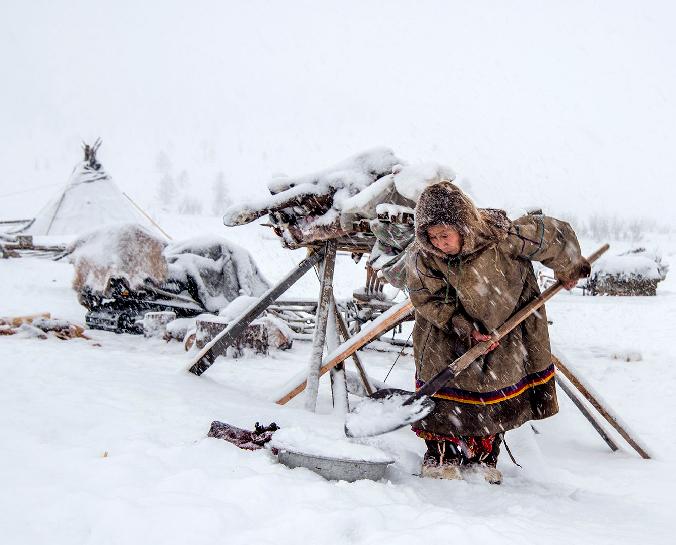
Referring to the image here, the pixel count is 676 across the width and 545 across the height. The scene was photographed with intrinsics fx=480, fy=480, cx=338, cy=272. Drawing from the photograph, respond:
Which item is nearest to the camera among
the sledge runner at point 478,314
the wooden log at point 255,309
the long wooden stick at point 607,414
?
the sledge runner at point 478,314

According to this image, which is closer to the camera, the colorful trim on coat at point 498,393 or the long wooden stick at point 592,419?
the colorful trim on coat at point 498,393

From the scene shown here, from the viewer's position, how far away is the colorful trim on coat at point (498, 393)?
120 inches

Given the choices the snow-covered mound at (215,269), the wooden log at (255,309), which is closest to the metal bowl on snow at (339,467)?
the wooden log at (255,309)

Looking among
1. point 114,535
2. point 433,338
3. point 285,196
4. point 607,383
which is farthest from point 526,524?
point 607,383

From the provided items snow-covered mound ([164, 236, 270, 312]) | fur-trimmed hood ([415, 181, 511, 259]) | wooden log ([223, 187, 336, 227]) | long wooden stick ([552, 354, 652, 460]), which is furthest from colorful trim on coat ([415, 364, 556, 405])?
snow-covered mound ([164, 236, 270, 312])

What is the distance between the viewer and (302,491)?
2.30 m

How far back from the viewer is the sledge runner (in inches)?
113

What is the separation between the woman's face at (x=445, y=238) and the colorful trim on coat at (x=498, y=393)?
93 cm

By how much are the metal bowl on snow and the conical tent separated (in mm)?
18631

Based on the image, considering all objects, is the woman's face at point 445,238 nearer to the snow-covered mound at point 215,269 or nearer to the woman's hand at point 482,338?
the woman's hand at point 482,338

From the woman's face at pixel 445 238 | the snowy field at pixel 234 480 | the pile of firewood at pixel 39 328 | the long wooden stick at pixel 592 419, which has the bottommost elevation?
the pile of firewood at pixel 39 328

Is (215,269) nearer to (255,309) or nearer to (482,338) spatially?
(255,309)

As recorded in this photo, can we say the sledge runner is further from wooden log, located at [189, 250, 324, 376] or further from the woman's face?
wooden log, located at [189, 250, 324, 376]

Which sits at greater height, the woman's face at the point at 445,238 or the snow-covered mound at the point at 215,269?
the woman's face at the point at 445,238
